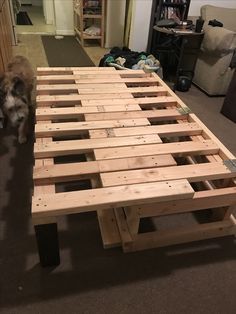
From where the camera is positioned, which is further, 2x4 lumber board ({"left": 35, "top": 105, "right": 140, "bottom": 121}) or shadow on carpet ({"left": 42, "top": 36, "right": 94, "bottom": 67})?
shadow on carpet ({"left": 42, "top": 36, "right": 94, "bottom": 67})

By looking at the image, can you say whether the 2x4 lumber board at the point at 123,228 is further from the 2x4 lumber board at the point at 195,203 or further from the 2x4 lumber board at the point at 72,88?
the 2x4 lumber board at the point at 72,88

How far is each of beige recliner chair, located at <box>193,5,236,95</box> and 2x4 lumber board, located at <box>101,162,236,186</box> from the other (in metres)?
1.93

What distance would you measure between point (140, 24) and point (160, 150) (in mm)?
2705

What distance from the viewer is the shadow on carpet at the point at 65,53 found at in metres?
3.66

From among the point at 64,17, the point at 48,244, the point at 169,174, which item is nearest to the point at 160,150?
the point at 169,174

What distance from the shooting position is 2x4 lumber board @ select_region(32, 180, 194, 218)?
98 cm

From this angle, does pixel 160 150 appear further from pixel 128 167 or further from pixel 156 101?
pixel 156 101

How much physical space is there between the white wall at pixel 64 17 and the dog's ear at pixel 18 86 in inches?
138

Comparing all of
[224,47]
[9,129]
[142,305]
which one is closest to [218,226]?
[142,305]

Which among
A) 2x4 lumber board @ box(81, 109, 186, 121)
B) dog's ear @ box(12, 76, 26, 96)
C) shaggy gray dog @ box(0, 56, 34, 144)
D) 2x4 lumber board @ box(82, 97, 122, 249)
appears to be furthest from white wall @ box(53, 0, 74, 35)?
2x4 lumber board @ box(82, 97, 122, 249)

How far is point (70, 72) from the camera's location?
6.99 feet

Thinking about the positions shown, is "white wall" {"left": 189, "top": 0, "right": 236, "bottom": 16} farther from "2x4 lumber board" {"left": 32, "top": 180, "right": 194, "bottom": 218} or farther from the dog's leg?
"2x4 lumber board" {"left": 32, "top": 180, "right": 194, "bottom": 218}

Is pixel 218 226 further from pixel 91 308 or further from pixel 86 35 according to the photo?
pixel 86 35

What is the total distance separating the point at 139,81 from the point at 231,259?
1397mm
